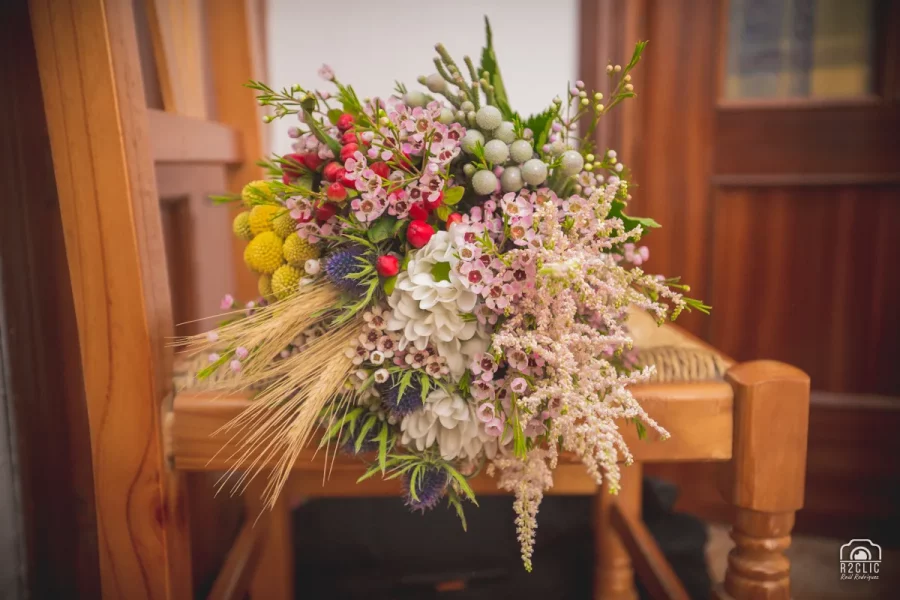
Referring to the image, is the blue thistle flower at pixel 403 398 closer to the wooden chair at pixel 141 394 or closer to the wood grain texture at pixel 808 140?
the wooden chair at pixel 141 394

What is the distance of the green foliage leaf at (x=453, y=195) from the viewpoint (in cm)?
53

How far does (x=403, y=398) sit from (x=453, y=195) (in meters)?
0.19

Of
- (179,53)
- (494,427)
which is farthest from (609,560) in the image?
(179,53)

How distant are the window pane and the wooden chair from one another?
0.95 metres

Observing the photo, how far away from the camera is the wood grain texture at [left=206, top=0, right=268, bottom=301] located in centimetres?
111

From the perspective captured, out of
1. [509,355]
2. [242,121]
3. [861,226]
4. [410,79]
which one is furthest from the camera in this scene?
[410,79]

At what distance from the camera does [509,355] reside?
509mm

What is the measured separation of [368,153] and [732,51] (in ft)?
3.72

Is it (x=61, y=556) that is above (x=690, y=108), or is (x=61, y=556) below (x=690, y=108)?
below

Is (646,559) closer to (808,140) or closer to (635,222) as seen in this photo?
(635,222)

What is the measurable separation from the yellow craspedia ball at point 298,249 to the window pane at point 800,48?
1.14 m

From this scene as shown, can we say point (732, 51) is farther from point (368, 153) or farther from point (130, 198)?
point (130, 198)

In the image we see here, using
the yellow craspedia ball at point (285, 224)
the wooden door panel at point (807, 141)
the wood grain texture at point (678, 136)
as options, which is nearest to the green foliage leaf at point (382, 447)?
the yellow craspedia ball at point (285, 224)

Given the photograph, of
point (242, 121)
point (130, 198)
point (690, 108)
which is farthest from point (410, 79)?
point (130, 198)
